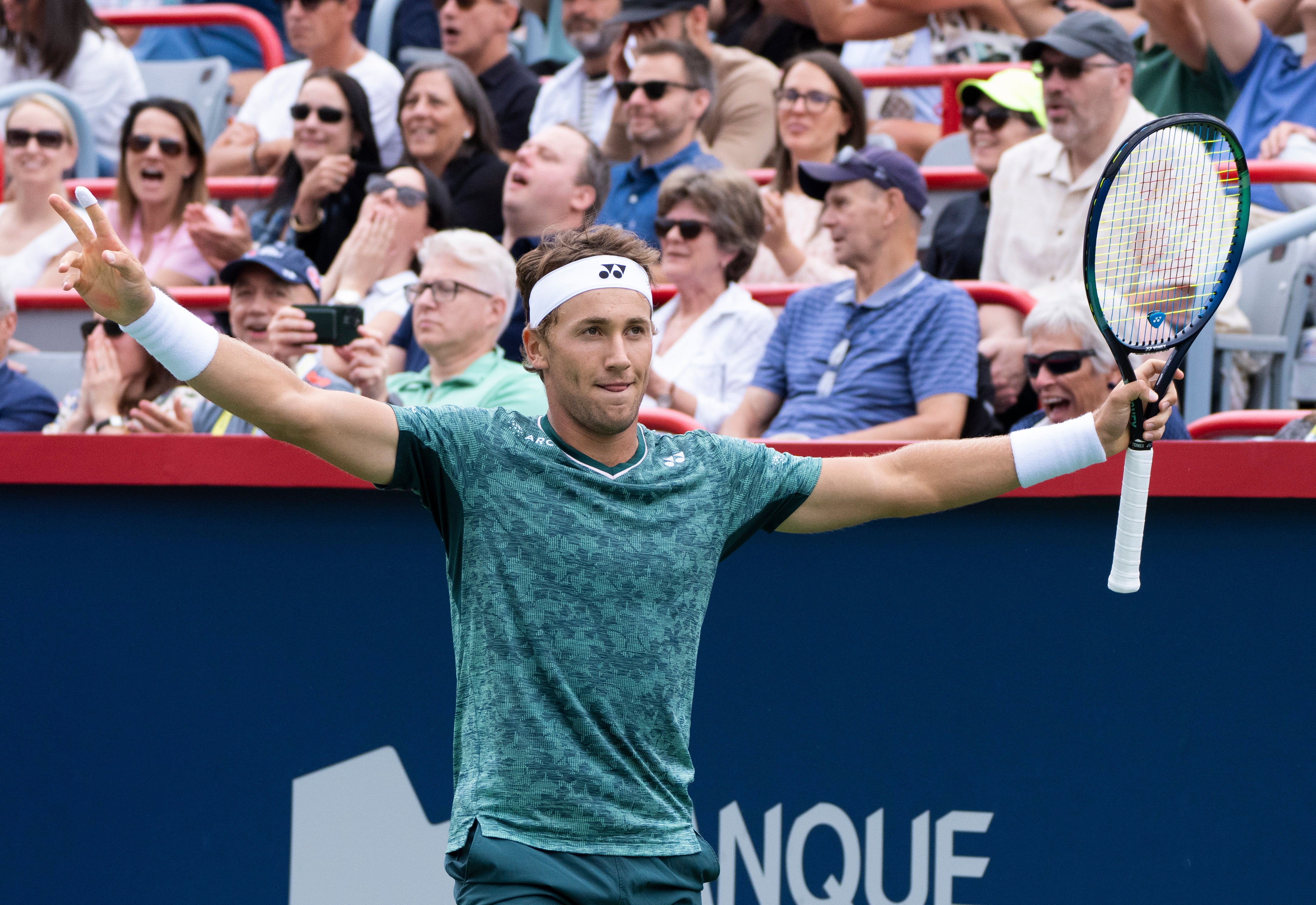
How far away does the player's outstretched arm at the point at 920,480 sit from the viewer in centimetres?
298

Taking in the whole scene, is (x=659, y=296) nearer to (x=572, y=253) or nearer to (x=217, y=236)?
(x=217, y=236)

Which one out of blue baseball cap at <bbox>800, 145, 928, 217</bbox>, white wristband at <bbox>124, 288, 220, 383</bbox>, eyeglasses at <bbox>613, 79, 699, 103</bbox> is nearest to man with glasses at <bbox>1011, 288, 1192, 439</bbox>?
blue baseball cap at <bbox>800, 145, 928, 217</bbox>

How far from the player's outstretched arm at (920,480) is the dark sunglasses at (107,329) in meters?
3.17

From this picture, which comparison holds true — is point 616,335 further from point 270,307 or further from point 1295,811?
point 270,307

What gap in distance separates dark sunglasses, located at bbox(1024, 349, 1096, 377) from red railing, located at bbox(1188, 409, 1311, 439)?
0.37 m

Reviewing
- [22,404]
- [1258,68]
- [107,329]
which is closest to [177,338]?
[22,404]

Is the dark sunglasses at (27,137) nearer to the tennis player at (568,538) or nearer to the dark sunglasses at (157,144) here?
the dark sunglasses at (157,144)

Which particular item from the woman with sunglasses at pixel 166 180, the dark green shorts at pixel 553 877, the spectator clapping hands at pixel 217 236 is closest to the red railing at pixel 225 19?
the woman with sunglasses at pixel 166 180

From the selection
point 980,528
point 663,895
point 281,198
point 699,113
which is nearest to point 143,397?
point 281,198

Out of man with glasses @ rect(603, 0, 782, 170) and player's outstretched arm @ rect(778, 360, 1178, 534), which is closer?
player's outstretched arm @ rect(778, 360, 1178, 534)

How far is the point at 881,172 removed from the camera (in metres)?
5.39

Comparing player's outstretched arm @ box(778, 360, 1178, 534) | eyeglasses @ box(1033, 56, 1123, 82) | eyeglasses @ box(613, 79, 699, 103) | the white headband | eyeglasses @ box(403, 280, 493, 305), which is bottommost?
player's outstretched arm @ box(778, 360, 1178, 534)

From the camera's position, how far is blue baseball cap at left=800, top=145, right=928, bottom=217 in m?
5.39

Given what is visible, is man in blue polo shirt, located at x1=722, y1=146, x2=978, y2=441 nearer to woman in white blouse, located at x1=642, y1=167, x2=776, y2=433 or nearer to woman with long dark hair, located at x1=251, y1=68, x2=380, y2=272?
woman in white blouse, located at x1=642, y1=167, x2=776, y2=433
